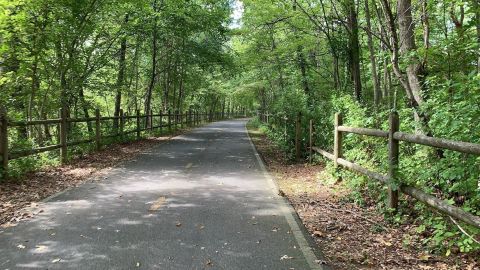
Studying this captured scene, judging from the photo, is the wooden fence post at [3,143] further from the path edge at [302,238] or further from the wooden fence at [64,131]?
the path edge at [302,238]

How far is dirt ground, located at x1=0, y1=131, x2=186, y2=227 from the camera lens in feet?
21.3

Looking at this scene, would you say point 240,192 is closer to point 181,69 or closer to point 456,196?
point 456,196

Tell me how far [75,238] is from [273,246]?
8.00ft

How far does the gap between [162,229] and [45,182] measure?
15.1ft

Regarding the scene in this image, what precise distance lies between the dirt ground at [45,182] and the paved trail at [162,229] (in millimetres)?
322

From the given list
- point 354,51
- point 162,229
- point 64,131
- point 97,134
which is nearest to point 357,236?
point 162,229

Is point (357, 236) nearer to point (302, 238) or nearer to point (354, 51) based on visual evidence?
point (302, 238)

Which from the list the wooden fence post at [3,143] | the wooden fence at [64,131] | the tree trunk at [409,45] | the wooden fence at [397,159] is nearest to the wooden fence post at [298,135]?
the wooden fence at [397,159]

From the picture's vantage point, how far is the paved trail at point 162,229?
4.39 meters

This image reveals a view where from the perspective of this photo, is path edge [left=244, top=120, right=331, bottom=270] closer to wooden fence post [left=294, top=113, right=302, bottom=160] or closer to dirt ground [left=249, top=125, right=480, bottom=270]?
dirt ground [left=249, top=125, right=480, bottom=270]

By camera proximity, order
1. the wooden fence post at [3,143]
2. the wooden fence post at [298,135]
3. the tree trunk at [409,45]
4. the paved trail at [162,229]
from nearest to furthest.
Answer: the paved trail at [162,229]
the tree trunk at [409,45]
the wooden fence post at [3,143]
the wooden fence post at [298,135]

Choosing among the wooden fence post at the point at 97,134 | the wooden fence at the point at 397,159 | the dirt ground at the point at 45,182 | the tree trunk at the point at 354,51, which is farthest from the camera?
the wooden fence post at the point at 97,134

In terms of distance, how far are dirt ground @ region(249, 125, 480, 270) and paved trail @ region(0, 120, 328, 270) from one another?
31cm

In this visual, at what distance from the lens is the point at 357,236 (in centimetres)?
543
